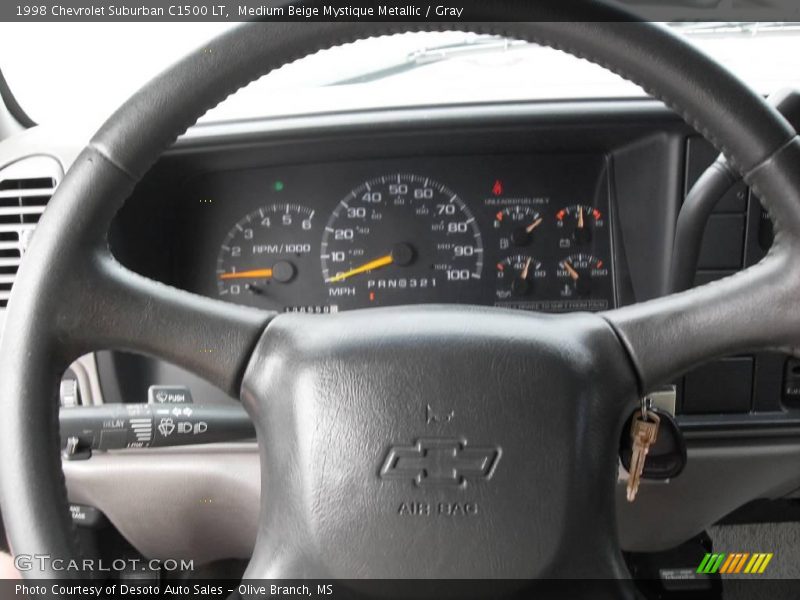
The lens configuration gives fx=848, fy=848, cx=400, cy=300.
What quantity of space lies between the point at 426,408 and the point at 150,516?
3.35 ft

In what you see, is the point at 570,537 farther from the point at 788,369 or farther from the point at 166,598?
the point at 166,598

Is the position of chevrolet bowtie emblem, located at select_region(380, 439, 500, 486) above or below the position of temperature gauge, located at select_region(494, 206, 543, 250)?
below

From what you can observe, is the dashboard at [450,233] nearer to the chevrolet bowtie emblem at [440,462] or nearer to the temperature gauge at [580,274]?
the temperature gauge at [580,274]

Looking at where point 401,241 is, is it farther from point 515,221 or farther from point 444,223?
point 515,221

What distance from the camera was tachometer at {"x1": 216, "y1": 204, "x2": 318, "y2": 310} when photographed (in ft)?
5.61

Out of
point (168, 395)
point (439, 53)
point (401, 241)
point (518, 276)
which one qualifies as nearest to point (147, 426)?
point (168, 395)

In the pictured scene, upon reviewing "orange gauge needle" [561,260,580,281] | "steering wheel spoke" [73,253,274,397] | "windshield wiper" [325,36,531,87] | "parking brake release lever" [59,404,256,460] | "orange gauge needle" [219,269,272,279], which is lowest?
"parking brake release lever" [59,404,256,460]

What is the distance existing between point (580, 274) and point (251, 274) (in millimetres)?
664

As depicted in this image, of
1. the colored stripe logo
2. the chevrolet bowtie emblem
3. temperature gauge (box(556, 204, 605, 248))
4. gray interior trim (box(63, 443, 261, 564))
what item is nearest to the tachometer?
gray interior trim (box(63, 443, 261, 564))

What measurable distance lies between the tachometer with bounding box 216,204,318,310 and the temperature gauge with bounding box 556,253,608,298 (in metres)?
0.50

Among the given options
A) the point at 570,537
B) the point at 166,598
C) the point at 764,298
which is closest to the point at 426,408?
the point at 570,537

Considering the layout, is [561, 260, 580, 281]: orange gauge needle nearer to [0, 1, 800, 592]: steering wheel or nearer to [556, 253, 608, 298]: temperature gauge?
[556, 253, 608, 298]: temperature gauge

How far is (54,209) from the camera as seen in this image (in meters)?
0.82

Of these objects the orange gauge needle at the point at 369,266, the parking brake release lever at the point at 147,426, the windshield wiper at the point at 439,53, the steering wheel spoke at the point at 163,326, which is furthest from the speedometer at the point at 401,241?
the steering wheel spoke at the point at 163,326
